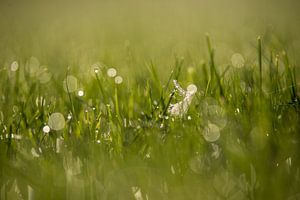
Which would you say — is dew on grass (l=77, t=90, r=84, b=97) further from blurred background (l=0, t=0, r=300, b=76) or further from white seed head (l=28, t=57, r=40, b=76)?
white seed head (l=28, t=57, r=40, b=76)

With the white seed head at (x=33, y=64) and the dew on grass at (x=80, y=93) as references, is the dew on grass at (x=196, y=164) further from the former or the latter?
the white seed head at (x=33, y=64)

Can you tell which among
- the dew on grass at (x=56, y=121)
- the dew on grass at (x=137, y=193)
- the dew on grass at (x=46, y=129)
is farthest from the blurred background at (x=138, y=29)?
the dew on grass at (x=137, y=193)

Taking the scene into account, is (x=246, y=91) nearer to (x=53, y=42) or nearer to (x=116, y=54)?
(x=116, y=54)

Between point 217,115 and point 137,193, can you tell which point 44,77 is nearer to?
point 217,115

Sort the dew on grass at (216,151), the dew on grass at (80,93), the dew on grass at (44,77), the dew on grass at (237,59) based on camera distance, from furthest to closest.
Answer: the dew on grass at (237,59) < the dew on grass at (44,77) < the dew on grass at (80,93) < the dew on grass at (216,151)

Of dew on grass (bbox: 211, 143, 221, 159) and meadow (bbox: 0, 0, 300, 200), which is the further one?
dew on grass (bbox: 211, 143, 221, 159)

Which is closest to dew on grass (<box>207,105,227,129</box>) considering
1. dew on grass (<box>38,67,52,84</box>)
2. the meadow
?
the meadow
